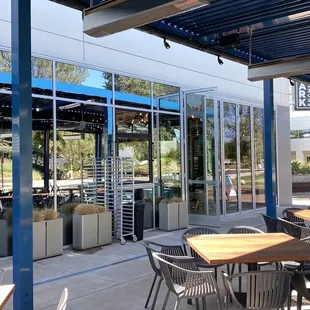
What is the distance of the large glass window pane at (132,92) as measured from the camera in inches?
353

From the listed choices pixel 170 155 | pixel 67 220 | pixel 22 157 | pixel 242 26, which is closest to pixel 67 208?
pixel 67 220

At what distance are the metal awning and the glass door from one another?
10.4 ft

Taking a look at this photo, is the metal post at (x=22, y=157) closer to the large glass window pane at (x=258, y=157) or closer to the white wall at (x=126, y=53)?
the white wall at (x=126, y=53)

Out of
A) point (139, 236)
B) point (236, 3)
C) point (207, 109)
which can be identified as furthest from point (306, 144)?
point (236, 3)

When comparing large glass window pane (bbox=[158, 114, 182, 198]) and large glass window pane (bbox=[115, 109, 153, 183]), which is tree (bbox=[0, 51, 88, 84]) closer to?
large glass window pane (bbox=[115, 109, 153, 183])

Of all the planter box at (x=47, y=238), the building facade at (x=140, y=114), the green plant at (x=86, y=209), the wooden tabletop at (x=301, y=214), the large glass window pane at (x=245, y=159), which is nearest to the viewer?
the wooden tabletop at (x=301, y=214)

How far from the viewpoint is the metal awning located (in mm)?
4883

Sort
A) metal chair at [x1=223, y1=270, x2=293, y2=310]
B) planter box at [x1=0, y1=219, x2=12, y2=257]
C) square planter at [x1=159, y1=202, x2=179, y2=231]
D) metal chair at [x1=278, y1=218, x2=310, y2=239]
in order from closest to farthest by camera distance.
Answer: metal chair at [x1=223, y1=270, x2=293, y2=310]
metal chair at [x1=278, y1=218, x2=310, y2=239]
planter box at [x1=0, y1=219, x2=12, y2=257]
square planter at [x1=159, y1=202, x2=179, y2=231]

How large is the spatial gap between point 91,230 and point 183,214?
289 centimetres

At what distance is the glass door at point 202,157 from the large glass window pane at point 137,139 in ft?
3.98

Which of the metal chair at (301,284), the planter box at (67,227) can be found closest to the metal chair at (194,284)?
the metal chair at (301,284)

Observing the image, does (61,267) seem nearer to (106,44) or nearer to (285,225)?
(285,225)

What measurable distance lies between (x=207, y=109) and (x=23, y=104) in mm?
7124

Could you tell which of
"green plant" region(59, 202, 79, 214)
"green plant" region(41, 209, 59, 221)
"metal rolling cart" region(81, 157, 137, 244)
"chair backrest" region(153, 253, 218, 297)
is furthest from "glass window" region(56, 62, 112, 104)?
"chair backrest" region(153, 253, 218, 297)
